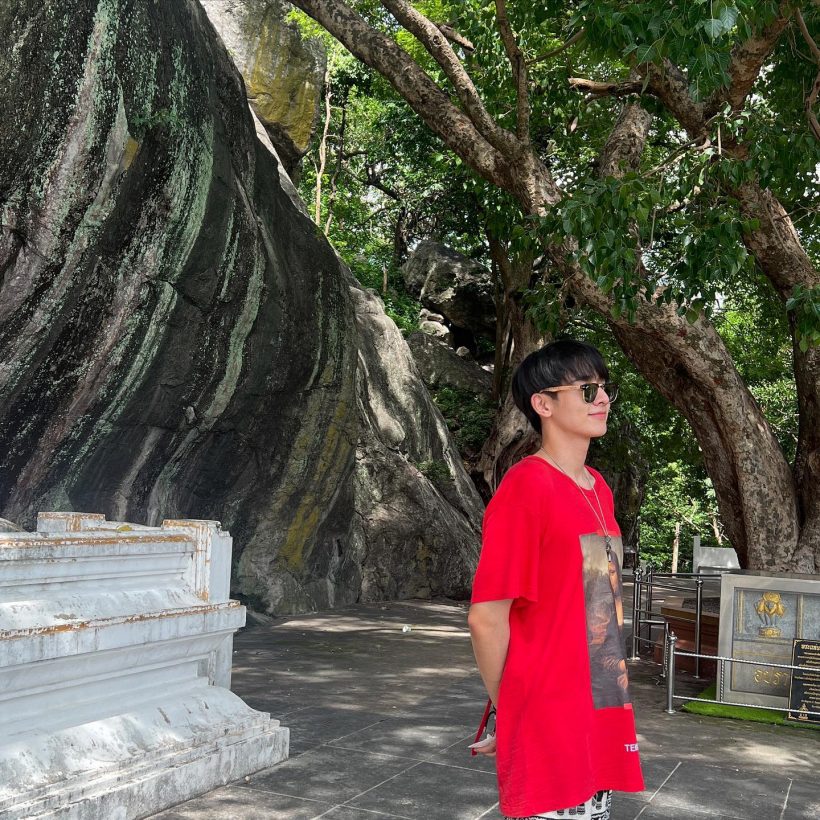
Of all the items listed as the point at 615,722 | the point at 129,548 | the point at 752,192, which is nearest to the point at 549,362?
the point at 615,722

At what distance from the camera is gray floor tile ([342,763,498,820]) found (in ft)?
13.6

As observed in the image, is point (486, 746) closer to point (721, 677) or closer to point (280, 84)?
point (721, 677)

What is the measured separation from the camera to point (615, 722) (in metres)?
2.44

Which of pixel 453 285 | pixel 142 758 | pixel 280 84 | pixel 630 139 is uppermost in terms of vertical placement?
pixel 280 84

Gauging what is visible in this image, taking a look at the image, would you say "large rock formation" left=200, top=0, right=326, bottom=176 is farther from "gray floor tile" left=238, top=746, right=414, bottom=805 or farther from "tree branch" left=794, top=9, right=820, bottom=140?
"gray floor tile" left=238, top=746, right=414, bottom=805

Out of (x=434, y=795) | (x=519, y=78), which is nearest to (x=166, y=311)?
(x=519, y=78)

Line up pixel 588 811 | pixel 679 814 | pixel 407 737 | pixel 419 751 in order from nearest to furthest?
pixel 588 811 → pixel 679 814 → pixel 419 751 → pixel 407 737

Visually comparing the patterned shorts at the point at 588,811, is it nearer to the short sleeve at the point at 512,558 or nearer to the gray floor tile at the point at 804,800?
the short sleeve at the point at 512,558

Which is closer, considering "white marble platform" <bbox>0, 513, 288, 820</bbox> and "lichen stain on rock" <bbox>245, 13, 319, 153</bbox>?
"white marble platform" <bbox>0, 513, 288, 820</bbox>

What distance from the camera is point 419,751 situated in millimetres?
5160

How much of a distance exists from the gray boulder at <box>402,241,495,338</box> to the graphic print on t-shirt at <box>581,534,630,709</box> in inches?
792

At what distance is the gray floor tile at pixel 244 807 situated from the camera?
3969 mm

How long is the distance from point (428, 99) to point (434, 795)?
6432 mm

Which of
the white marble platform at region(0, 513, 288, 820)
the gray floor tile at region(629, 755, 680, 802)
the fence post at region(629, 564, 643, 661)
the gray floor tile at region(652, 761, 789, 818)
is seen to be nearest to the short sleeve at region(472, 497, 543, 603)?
the white marble platform at region(0, 513, 288, 820)
